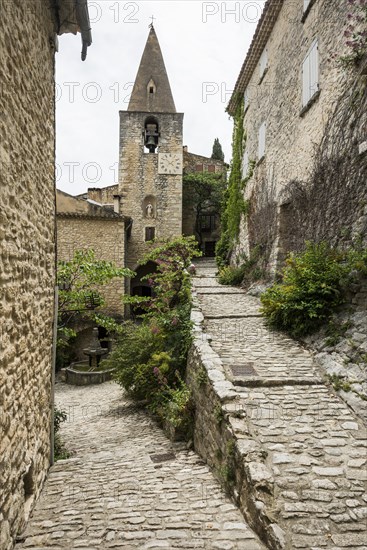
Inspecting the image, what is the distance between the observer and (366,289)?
556cm

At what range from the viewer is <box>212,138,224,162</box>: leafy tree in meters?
32.8

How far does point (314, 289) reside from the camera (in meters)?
6.11

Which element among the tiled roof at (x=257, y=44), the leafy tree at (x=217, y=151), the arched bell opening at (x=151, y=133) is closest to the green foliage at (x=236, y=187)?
the tiled roof at (x=257, y=44)

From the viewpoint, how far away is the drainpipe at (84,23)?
4.16 metres

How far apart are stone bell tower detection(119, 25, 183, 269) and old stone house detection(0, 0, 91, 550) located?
16.6 metres

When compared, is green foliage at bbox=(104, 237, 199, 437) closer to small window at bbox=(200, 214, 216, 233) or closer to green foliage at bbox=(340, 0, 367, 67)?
green foliage at bbox=(340, 0, 367, 67)

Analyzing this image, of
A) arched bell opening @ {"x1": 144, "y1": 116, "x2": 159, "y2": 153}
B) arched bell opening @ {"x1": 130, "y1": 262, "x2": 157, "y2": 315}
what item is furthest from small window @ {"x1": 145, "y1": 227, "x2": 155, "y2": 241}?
arched bell opening @ {"x1": 144, "y1": 116, "x2": 159, "y2": 153}

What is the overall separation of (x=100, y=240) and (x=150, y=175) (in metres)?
6.32

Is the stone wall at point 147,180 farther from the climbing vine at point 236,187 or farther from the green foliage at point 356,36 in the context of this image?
the green foliage at point 356,36

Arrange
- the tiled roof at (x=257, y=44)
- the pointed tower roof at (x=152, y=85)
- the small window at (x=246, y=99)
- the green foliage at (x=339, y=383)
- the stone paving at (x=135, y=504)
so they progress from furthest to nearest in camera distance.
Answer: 1. the pointed tower roof at (x=152, y=85)
2. the small window at (x=246, y=99)
3. the tiled roof at (x=257, y=44)
4. the green foliage at (x=339, y=383)
5. the stone paving at (x=135, y=504)

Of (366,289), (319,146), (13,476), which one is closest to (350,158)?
(319,146)

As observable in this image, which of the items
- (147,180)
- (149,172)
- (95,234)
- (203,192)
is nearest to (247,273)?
(95,234)

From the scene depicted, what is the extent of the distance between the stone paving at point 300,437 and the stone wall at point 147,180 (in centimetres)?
1569

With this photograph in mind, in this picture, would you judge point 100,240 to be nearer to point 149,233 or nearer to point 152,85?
point 149,233
